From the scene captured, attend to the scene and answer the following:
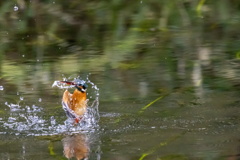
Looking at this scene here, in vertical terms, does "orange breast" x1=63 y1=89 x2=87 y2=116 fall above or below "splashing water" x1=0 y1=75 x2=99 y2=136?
above

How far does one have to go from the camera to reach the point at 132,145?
9.77 ft

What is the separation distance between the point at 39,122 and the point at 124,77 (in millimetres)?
929

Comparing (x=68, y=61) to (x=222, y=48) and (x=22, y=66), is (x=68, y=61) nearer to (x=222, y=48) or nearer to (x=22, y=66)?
(x=22, y=66)

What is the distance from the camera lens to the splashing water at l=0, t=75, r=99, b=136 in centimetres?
334

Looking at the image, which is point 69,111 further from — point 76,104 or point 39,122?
point 39,122

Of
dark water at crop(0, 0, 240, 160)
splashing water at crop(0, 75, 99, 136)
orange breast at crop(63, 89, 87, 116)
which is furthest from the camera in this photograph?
orange breast at crop(63, 89, 87, 116)

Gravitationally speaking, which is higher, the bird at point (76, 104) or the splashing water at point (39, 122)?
the bird at point (76, 104)

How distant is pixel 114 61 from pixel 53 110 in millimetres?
1033

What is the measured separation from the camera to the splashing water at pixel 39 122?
334 cm

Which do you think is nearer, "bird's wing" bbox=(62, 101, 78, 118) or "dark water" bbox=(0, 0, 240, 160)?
"dark water" bbox=(0, 0, 240, 160)

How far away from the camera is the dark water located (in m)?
3.04

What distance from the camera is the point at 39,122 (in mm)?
3518

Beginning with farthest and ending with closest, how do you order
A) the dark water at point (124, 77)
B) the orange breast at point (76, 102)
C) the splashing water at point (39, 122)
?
the orange breast at point (76, 102), the splashing water at point (39, 122), the dark water at point (124, 77)

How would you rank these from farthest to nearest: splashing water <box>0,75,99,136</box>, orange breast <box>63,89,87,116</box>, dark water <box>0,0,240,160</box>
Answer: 1. orange breast <box>63,89,87,116</box>
2. splashing water <box>0,75,99,136</box>
3. dark water <box>0,0,240,160</box>
